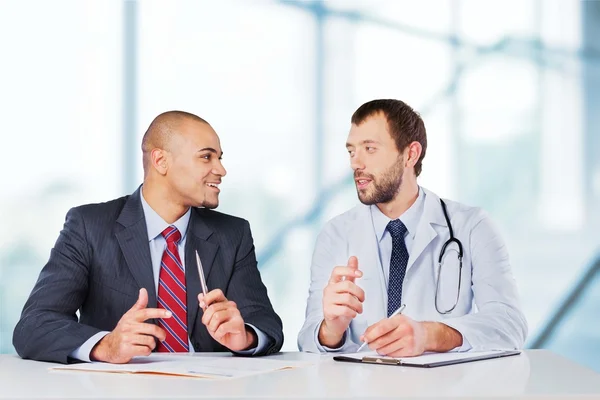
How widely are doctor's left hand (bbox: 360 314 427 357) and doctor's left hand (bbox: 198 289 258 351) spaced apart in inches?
14.0

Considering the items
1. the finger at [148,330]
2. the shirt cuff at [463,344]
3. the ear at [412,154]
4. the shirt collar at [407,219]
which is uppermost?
the ear at [412,154]

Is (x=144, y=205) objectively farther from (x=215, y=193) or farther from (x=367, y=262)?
(x=367, y=262)

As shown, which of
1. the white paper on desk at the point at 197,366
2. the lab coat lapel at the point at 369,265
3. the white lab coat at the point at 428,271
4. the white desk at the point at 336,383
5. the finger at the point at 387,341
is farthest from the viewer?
the lab coat lapel at the point at 369,265

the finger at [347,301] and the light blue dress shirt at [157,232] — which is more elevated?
the light blue dress shirt at [157,232]

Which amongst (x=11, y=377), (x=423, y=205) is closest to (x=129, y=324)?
(x=11, y=377)

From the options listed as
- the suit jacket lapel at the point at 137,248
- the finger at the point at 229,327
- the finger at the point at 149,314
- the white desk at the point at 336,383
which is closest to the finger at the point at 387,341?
the white desk at the point at 336,383

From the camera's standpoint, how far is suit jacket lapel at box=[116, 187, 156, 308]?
2.67 metres

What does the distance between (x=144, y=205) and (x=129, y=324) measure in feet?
2.90

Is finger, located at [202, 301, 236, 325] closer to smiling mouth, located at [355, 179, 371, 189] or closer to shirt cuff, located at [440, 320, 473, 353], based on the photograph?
shirt cuff, located at [440, 320, 473, 353]

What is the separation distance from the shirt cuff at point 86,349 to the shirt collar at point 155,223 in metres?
0.67

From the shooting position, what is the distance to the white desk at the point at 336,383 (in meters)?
1.58

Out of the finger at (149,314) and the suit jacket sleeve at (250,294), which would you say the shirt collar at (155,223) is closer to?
the suit jacket sleeve at (250,294)

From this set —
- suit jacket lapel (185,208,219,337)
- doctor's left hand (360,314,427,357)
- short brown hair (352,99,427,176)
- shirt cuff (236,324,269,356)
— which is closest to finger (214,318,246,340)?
shirt cuff (236,324,269,356)

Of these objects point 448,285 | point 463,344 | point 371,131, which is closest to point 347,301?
point 463,344
